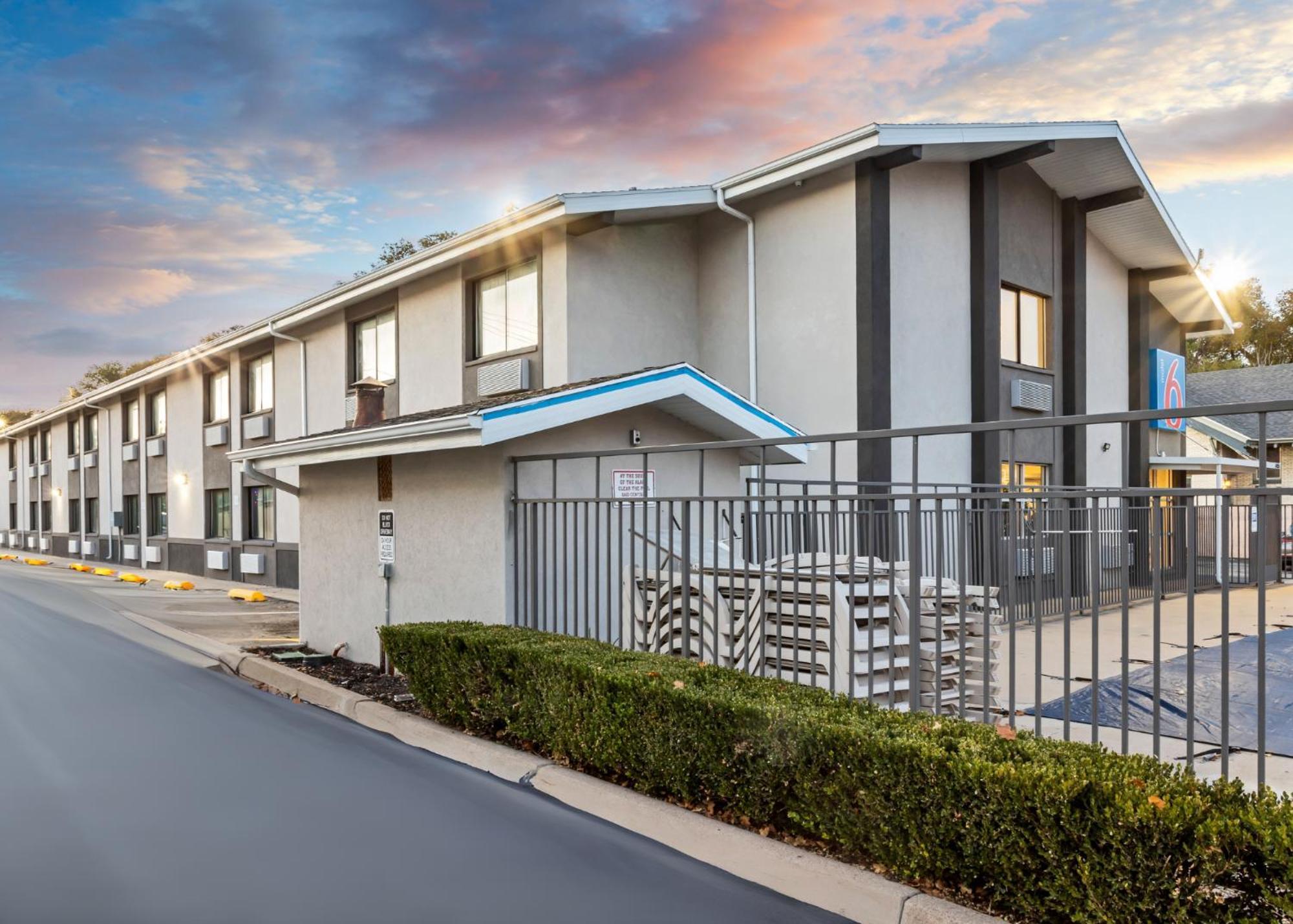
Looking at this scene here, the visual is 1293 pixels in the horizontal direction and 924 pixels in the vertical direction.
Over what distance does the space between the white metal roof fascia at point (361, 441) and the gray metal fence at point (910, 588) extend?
855 mm

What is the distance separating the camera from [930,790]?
4125mm

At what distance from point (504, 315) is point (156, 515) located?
67.7 ft

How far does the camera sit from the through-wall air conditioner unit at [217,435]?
26469 millimetres

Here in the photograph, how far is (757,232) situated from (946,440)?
15.5 feet

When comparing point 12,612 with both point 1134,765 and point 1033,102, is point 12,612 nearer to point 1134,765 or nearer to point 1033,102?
point 1134,765

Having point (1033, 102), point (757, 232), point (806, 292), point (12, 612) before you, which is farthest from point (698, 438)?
point (1033, 102)

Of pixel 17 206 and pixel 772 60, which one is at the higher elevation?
pixel 17 206

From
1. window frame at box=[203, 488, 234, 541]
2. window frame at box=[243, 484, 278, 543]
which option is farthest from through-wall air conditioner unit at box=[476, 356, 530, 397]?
window frame at box=[203, 488, 234, 541]

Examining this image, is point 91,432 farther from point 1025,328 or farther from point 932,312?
point 1025,328

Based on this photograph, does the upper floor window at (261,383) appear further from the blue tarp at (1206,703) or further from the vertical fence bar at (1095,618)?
the vertical fence bar at (1095,618)

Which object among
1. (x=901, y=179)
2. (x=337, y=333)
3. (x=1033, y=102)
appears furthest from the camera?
(x=1033, y=102)

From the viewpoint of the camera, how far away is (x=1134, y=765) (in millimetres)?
3963

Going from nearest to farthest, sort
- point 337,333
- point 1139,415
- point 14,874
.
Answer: point 1139,415
point 14,874
point 337,333

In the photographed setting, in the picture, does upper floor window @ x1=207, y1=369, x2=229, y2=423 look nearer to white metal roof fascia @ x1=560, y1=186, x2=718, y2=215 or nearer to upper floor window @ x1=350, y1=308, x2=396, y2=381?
upper floor window @ x1=350, y1=308, x2=396, y2=381
